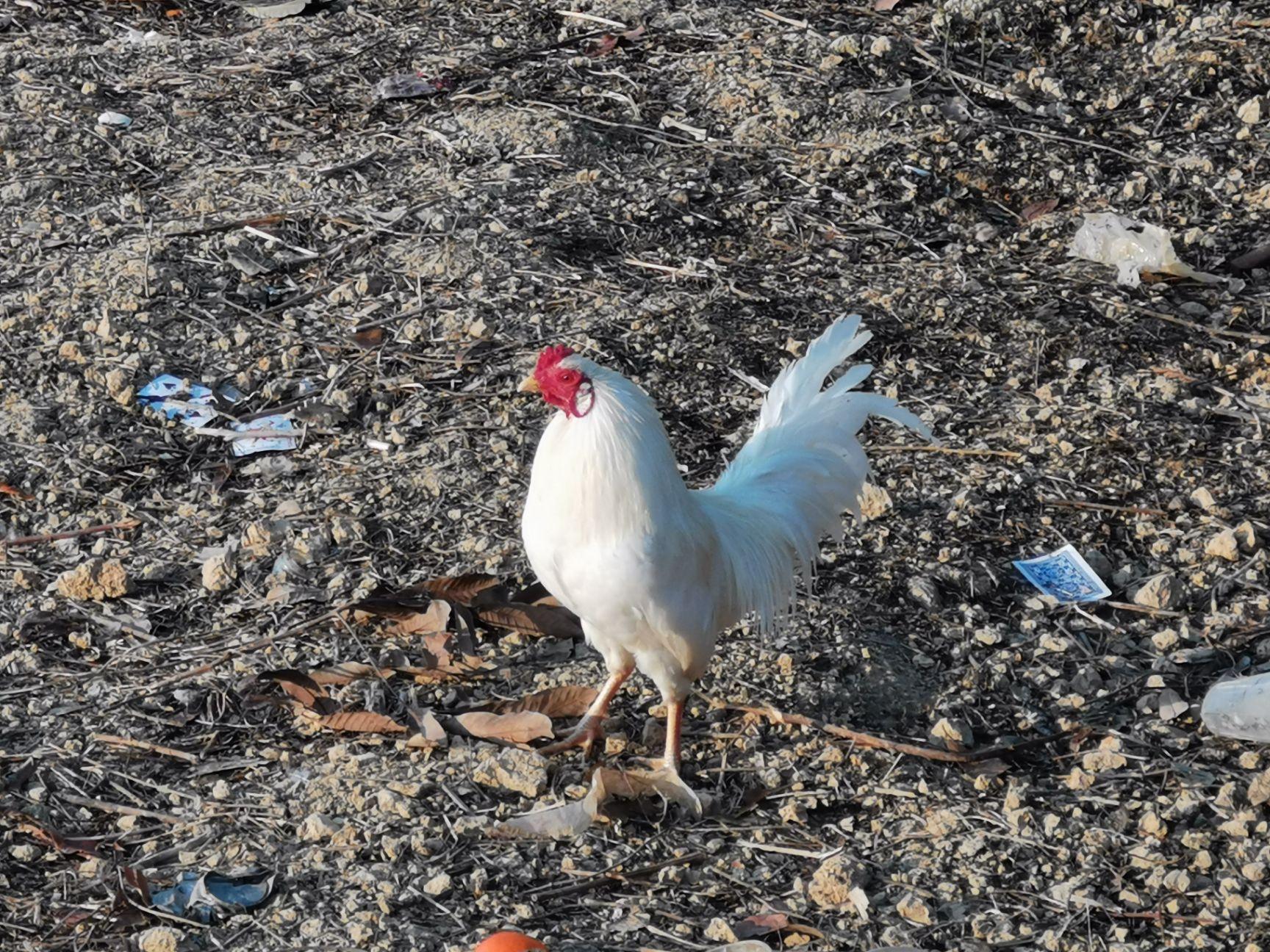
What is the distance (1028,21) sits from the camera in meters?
7.07

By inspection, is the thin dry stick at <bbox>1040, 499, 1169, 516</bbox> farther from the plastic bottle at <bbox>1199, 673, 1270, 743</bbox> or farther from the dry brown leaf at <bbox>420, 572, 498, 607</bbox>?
the dry brown leaf at <bbox>420, 572, 498, 607</bbox>

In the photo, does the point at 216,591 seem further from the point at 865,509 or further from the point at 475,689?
the point at 865,509

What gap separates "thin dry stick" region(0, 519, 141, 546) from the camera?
4.70m

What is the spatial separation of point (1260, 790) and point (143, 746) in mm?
3084

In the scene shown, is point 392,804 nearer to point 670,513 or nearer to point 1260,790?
point 670,513

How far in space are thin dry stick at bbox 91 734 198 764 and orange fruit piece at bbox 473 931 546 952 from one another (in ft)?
3.90

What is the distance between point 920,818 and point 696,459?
1.66m

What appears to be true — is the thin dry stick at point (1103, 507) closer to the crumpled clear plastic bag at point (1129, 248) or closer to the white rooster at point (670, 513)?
the white rooster at point (670, 513)

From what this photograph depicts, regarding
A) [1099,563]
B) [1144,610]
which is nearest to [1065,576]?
[1099,563]

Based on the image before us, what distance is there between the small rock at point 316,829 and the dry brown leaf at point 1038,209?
158 inches

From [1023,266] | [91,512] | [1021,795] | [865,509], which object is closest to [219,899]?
[91,512]

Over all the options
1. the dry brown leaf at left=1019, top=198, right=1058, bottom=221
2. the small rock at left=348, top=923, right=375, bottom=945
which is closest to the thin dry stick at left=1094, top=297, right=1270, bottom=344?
the dry brown leaf at left=1019, top=198, right=1058, bottom=221

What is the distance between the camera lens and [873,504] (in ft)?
15.9

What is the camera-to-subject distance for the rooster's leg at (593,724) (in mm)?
4008
